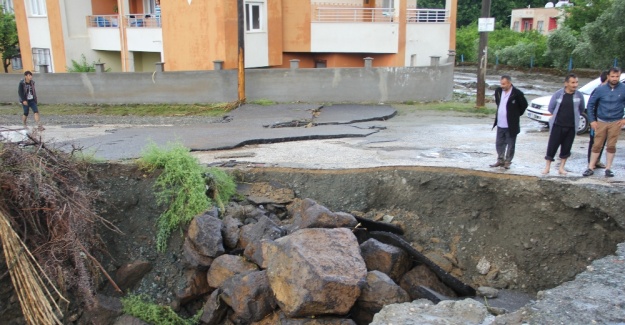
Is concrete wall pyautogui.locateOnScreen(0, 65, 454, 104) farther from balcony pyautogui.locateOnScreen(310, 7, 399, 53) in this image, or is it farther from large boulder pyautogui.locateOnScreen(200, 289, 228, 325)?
large boulder pyautogui.locateOnScreen(200, 289, 228, 325)

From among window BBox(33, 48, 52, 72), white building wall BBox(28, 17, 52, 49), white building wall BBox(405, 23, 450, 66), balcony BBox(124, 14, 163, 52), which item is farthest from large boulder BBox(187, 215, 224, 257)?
window BBox(33, 48, 52, 72)

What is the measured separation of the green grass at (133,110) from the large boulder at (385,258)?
1023 centimetres

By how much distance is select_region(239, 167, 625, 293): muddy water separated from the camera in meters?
6.85

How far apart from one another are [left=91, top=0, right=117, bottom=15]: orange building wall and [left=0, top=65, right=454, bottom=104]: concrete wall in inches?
273

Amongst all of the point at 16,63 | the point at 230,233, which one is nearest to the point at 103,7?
the point at 16,63

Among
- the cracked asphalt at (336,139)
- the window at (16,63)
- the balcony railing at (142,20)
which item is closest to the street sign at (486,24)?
the cracked asphalt at (336,139)

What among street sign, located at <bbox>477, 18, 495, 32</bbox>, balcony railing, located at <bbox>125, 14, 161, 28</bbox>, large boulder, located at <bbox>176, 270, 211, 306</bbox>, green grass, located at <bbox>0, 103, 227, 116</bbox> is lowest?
large boulder, located at <bbox>176, 270, 211, 306</bbox>

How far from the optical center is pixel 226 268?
6.87 metres

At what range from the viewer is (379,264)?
6754 mm

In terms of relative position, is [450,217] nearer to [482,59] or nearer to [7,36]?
[482,59]

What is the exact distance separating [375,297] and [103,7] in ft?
73.4

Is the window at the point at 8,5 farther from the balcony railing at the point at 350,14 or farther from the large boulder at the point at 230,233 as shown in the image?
the large boulder at the point at 230,233

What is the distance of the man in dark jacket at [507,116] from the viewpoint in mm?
7773

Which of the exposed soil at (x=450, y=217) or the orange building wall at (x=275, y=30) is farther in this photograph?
the orange building wall at (x=275, y=30)
